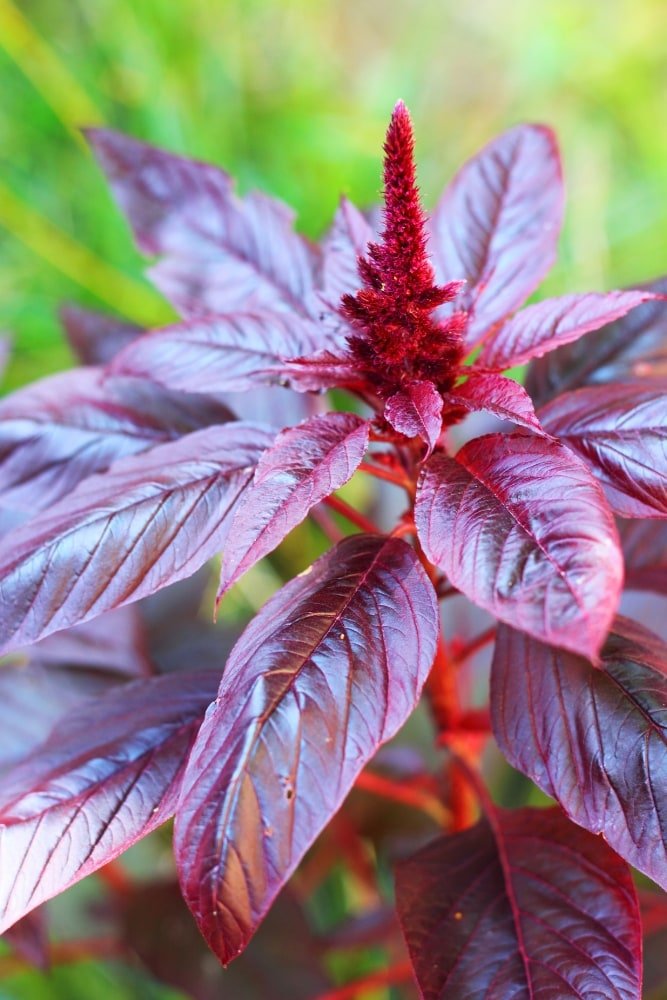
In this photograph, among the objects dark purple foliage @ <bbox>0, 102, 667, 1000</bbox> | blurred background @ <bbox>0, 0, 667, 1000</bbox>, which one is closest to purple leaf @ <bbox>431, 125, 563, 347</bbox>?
dark purple foliage @ <bbox>0, 102, 667, 1000</bbox>

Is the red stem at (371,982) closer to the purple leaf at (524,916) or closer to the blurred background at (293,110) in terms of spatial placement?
the purple leaf at (524,916)

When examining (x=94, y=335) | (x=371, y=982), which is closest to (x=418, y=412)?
(x=94, y=335)

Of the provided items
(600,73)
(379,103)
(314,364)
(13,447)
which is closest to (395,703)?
(314,364)

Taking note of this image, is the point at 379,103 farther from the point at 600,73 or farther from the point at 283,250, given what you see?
the point at 283,250

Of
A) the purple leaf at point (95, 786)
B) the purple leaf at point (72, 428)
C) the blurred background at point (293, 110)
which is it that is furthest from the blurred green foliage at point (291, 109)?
the purple leaf at point (95, 786)

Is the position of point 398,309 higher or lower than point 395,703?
higher
